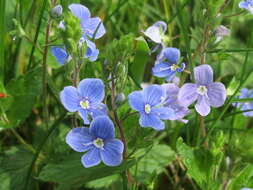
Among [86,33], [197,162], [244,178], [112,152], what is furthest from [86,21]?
[244,178]

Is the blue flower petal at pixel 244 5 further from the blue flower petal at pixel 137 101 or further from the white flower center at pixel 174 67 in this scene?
the blue flower petal at pixel 137 101

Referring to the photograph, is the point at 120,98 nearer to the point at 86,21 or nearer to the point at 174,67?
the point at 174,67

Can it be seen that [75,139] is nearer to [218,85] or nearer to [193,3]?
[218,85]

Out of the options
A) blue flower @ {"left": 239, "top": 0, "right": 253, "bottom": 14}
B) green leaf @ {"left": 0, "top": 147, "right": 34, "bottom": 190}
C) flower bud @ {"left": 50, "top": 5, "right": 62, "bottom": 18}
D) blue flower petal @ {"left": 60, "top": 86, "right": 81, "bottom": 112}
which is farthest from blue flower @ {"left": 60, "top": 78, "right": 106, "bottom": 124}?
blue flower @ {"left": 239, "top": 0, "right": 253, "bottom": 14}

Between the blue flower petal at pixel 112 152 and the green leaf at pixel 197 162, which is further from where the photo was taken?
the green leaf at pixel 197 162

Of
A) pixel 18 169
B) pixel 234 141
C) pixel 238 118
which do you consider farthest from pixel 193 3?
pixel 18 169

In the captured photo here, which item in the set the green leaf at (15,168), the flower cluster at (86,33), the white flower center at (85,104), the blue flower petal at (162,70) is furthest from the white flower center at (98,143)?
the green leaf at (15,168)
